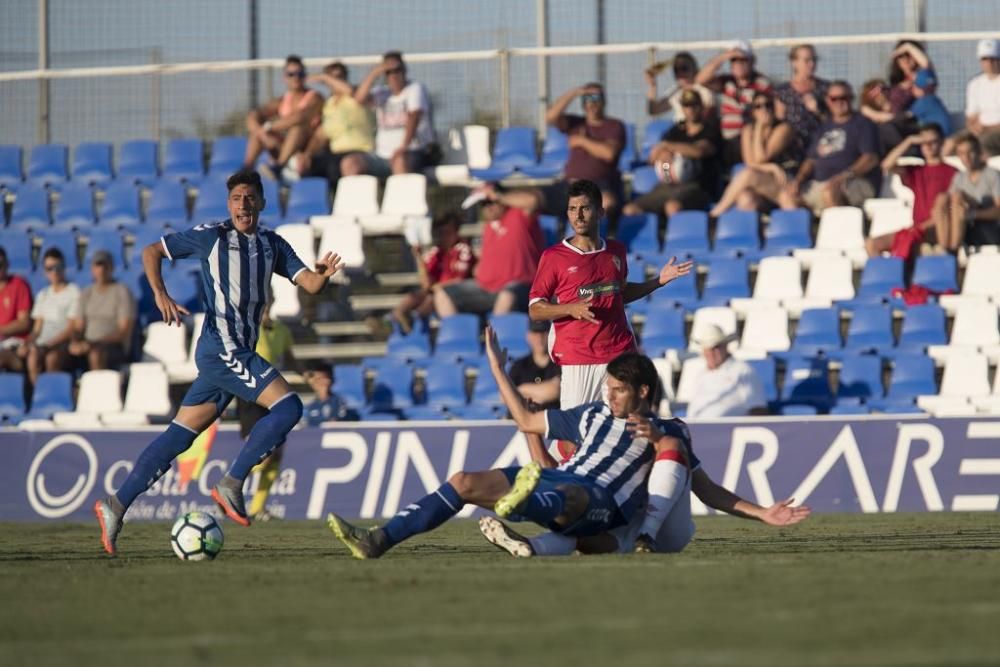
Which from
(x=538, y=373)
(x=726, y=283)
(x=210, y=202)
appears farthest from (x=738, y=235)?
(x=210, y=202)

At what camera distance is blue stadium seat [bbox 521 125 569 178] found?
20812 mm

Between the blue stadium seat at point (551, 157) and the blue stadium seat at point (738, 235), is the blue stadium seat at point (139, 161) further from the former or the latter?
the blue stadium seat at point (738, 235)

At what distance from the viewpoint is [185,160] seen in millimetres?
22781

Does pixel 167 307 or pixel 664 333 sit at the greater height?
pixel 167 307

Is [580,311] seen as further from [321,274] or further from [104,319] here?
[104,319]

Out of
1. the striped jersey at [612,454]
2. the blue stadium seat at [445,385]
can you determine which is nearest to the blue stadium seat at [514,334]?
the blue stadium seat at [445,385]

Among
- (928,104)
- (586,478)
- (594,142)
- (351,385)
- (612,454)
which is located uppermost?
(928,104)

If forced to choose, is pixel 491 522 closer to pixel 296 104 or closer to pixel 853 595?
pixel 853 595

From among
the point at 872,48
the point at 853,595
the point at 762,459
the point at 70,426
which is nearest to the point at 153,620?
the point at 853,595

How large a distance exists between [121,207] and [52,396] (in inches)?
143

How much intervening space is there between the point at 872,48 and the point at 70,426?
10.1m

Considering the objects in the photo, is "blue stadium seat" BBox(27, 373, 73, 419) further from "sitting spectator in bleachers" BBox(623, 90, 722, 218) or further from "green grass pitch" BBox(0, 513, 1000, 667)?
"green grass pitch" BBox(0, 513, 1000, 667)

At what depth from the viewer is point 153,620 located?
262 inches

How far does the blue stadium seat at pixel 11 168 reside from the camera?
23375mm
